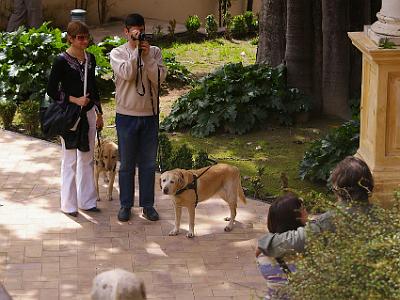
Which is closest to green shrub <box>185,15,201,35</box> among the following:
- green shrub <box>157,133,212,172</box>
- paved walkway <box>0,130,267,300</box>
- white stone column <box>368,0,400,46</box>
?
green shrub <box>157,133,212,172</box>

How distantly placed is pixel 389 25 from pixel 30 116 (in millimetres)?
5131

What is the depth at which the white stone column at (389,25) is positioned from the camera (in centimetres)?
862

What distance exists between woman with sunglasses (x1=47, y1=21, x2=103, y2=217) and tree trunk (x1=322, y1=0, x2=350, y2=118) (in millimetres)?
4275

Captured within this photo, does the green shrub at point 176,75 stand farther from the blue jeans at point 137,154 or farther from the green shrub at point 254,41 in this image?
the blue jeans at point 137,154

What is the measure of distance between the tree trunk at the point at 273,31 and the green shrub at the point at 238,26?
5440 mm

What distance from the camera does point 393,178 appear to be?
28.8 ft

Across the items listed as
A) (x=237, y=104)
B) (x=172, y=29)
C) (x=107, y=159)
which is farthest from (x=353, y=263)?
(x=172, y=29)

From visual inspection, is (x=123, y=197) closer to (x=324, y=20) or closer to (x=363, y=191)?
(x=363, y=191)

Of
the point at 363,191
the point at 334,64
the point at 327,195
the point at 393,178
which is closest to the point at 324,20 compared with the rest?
the point at 334,64

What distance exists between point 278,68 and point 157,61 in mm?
4367

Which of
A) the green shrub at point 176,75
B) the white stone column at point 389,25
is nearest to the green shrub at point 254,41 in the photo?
the green shrub at point 176,75

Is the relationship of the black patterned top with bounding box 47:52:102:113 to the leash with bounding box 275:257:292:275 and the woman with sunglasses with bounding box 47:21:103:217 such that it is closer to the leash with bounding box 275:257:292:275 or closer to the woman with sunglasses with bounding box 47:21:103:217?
the woman with sunglasses with bounding box 47:21:103:217

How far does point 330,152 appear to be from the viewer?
1039cm

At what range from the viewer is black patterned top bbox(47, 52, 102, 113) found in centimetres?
898
